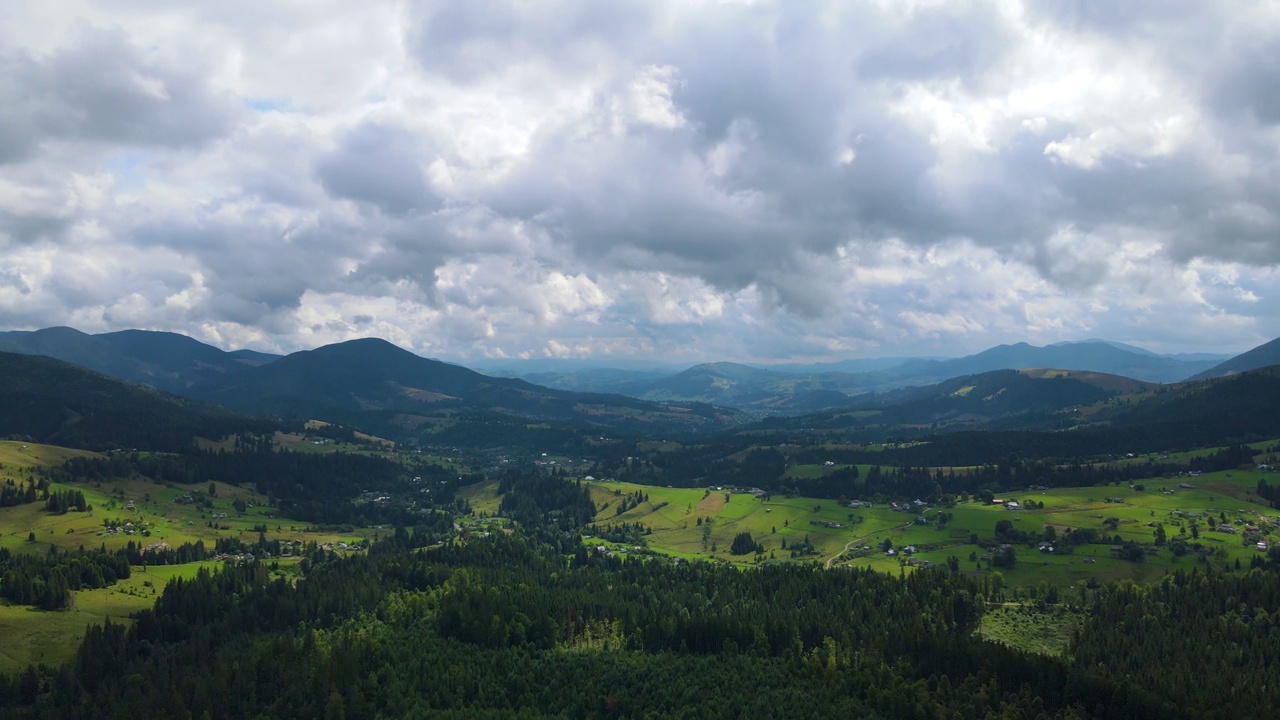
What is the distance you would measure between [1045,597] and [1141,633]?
29746 mm

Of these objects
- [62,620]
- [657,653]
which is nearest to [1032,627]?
[657,653]

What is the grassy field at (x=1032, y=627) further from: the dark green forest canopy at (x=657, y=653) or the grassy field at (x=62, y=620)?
the grassy field at (x=62, y=620)

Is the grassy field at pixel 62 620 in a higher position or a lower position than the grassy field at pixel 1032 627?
higher

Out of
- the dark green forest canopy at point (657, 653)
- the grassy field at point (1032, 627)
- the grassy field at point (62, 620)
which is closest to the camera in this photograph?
the dark green forest canopy at point (657, 653)

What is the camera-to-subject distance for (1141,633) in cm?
12681

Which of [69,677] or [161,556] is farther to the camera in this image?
[161,556]

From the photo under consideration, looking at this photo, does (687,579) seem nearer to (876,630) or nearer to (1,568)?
(876,630)

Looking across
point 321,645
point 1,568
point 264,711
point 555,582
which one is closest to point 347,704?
point 264,711

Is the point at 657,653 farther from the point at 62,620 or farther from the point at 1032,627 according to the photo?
the point at 62,620

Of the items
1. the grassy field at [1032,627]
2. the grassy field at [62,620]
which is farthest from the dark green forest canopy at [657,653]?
the grassy field at [62,620]

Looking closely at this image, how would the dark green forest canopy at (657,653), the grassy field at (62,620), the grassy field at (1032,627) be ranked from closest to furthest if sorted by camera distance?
1. the dark green forest canopy at (657,653)
2. the grassy field at (62,620)
3. the grassy field at (1032,627)

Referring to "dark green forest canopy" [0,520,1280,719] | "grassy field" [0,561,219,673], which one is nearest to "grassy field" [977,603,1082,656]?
"dark green forest canopy" [0,520,1280,719]

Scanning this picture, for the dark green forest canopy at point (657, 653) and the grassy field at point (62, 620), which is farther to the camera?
the grassy field at point (62, 620)

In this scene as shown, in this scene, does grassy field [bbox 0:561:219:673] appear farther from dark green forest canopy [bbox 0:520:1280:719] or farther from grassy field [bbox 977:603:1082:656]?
grassy field [bbox 977:603:1082:656]
